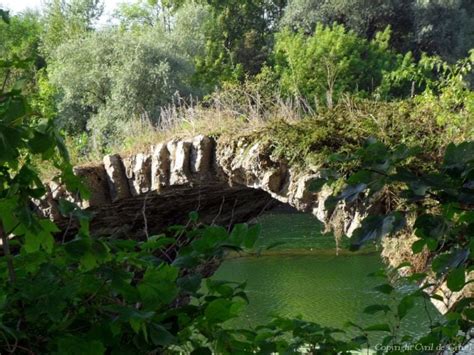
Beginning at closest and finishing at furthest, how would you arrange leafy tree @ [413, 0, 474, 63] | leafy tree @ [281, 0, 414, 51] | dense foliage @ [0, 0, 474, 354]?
dense foliage @ [0, 0, 474, 354] → leafy tree @ [413, 0, 474, 63] → leafy tree @ [281, 0, 414, 51]

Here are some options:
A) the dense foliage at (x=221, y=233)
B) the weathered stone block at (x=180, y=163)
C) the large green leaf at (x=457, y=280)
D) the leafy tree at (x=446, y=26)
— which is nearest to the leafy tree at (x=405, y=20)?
the leafy tree at (x=446, y=26)

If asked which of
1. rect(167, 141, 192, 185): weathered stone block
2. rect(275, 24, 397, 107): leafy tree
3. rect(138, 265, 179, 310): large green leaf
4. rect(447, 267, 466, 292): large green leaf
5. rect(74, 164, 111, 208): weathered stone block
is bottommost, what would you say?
rect(275, 24, 397, 107): leafy tree

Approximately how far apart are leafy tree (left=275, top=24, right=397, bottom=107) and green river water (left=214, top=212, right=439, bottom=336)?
218 inches

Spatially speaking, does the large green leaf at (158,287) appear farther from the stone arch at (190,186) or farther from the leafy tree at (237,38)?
the leafy tree at (237,38)

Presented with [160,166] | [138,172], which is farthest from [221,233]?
[138,172]

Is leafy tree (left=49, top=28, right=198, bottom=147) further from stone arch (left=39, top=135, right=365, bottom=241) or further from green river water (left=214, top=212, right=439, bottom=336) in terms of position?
stone arch (left=39, top=135, right=365, bottom=241)

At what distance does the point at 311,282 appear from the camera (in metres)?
12.2

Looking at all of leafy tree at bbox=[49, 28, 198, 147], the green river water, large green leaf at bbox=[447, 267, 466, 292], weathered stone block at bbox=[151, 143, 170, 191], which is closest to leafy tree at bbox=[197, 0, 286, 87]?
leafy tree at bbox=[49, 28, 198, 147]

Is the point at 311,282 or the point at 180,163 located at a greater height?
the point at 180,163

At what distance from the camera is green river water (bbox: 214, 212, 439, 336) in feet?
31.1

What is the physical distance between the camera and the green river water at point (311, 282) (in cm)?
948

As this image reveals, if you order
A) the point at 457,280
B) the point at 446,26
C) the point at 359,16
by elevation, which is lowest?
the point at 446,26

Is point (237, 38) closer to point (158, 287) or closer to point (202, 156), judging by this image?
point (202, 156)

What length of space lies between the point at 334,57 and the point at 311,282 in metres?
11.2
